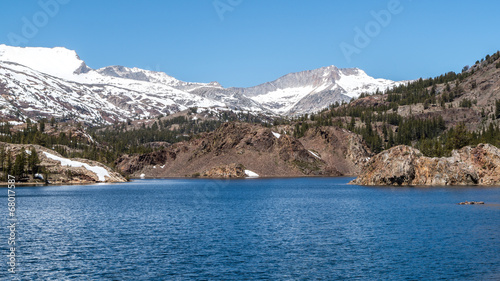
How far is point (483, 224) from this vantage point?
6731cm

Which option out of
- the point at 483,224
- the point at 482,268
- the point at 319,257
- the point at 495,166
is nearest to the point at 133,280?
the point at 319,257

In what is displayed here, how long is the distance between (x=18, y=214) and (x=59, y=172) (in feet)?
354

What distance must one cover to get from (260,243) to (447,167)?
11483 centimetres

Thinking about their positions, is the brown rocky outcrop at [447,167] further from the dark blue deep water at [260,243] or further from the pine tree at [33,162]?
the pine tree at [33,162]

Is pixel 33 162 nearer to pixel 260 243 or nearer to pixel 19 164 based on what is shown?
pixel 19 164

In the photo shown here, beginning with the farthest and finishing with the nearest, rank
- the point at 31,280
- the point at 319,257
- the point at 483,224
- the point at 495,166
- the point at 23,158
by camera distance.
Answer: the point at 23,158 < the point at 495,166 < the point at 483,224 < the point at 319,257 < the point at 31,280

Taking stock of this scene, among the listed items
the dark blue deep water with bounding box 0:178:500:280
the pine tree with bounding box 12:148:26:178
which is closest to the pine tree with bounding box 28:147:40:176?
the pine tree with bounding box 12:148:26:178

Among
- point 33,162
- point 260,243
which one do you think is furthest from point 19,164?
point 260,243

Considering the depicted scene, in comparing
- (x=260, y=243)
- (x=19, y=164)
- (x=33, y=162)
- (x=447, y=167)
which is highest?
(x=33, y=162)

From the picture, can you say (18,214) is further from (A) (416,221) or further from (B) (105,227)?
(A) (416,221)

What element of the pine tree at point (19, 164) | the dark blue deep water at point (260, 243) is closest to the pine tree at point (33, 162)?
the pine tree at point (19, 164)

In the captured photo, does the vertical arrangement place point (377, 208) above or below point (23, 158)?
below

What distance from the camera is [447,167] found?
153 metres

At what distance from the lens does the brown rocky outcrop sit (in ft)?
498
